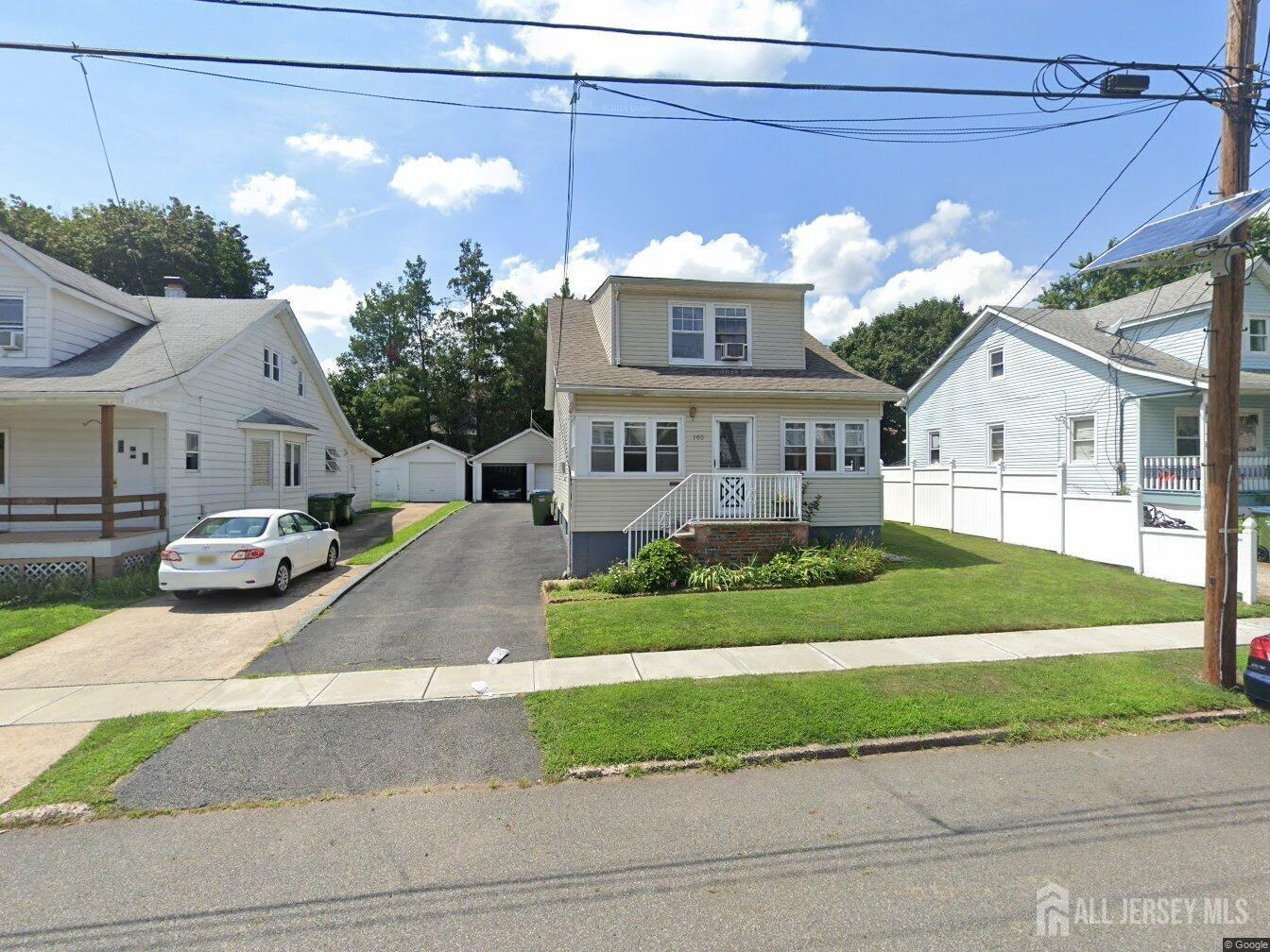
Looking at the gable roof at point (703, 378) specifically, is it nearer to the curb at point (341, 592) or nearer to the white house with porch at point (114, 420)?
the curb at point (341, 592)

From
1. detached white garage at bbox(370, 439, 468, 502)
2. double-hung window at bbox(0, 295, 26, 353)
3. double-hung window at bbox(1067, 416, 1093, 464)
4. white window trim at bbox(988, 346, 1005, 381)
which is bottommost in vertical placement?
detached white garage at bbox(370, 439, 468, 502)

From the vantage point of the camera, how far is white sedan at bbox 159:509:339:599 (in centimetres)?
1012

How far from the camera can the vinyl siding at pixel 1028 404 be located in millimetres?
17875

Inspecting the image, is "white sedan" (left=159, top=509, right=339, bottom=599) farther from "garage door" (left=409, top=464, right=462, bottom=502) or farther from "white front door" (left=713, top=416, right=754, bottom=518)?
"garage door" (left=409, top=464, right=462, bottom=502)

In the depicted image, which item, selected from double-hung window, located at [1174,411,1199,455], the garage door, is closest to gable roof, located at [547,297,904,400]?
double-hung window, located at [1174,411,1199,455]

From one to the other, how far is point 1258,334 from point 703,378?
60.6ft

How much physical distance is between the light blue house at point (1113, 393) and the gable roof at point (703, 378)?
25.8ft

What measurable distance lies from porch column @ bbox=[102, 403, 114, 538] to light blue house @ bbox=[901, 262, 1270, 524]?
22.9 m

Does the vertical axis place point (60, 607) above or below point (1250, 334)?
below

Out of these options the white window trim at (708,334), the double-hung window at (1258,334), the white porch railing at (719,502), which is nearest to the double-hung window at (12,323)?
the white porch railing at (719,502)

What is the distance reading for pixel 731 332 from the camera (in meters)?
15.3

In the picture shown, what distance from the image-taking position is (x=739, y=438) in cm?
1435

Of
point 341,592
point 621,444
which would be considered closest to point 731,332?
point 621,444

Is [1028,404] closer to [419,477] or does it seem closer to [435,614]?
[435,614]
